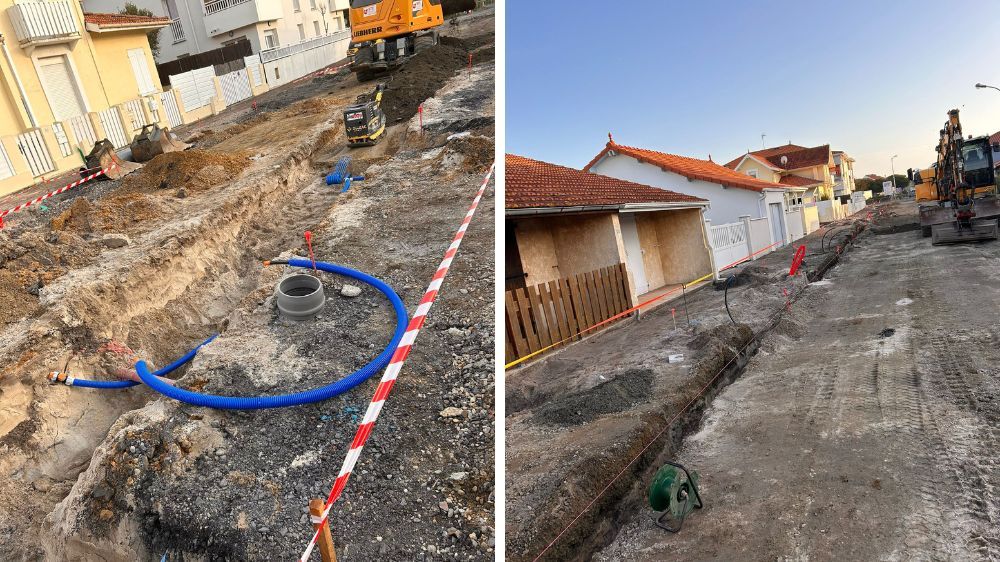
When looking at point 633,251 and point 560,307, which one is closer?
point 560,307

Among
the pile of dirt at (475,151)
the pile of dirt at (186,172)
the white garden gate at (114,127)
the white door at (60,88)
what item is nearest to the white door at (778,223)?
the pile of dirt at (475,151)

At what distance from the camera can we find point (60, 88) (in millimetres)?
18016

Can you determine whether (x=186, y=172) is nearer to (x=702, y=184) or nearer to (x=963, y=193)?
(x=702, y=184)

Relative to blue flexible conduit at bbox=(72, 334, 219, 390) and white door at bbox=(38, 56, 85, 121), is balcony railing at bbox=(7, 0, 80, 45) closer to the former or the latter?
white door at bbox=(38, 56, 85, 121)

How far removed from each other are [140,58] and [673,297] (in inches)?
783

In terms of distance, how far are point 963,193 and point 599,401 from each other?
19.5 metres

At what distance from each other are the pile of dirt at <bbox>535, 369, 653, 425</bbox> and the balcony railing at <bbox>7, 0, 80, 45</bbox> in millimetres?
18505

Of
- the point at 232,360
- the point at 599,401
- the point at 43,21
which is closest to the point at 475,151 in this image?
the point at 599,401

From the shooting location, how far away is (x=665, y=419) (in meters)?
6.24

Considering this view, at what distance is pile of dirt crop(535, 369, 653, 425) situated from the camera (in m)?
6.59

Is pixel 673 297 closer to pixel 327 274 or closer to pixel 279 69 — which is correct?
pixel 327 274

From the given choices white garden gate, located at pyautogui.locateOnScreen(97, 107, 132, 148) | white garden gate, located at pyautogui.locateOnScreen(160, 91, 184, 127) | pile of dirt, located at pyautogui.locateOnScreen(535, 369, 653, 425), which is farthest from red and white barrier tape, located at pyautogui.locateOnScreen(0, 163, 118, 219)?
pile of dirt, located at pyautogui.locateOnScreen(535, 369, 653, 425)

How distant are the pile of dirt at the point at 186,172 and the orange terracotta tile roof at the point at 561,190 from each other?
6009 millimetres

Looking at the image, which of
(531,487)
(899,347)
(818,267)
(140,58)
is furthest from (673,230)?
(140,58)
